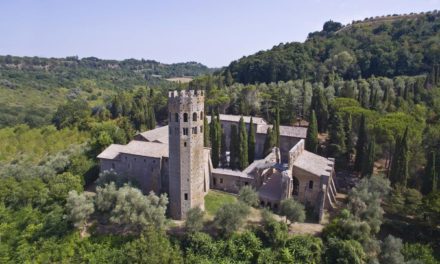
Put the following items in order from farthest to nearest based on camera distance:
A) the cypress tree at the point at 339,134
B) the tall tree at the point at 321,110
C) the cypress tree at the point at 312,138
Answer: the tall tree at the point at 321,110 → the cypress tree at the point at 312,138 → the cypress tree at the point at 339,134

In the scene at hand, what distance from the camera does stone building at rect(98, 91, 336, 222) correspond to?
125ft

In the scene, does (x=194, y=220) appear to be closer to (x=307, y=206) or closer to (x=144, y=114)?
(x=307, y=206)

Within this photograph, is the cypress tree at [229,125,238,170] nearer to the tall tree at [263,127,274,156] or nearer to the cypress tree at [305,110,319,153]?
the tall tree at [263,127,274,156]

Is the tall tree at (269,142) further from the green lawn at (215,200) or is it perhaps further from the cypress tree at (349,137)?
the cypress tree at (349,137)

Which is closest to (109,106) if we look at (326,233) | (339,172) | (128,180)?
(128,180)

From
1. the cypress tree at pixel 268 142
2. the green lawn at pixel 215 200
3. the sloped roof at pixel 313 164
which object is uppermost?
the cypress tree at pixel 268 142

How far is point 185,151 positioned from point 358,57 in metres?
81.3

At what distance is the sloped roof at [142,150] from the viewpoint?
43866 millimetres

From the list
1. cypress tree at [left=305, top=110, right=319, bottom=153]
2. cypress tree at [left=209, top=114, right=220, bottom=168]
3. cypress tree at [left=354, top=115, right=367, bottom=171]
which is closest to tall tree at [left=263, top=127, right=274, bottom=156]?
cypress tree at [left=305, top=110, right=319, bottom=153]

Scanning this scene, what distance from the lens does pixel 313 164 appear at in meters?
43.5

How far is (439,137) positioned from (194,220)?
37.2 metres

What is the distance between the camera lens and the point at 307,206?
1628 inches

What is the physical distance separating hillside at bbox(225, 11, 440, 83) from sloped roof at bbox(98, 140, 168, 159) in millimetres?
53723

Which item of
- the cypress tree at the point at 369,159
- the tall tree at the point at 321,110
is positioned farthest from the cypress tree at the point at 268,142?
the tall tree at the point at 321,110
